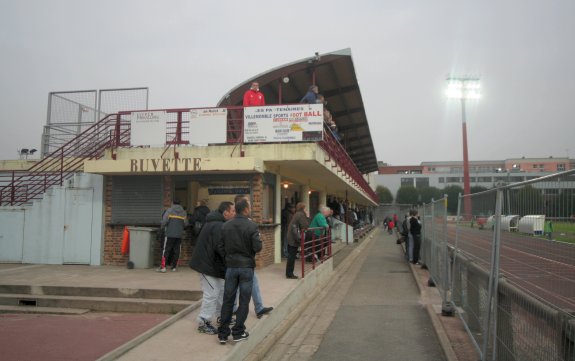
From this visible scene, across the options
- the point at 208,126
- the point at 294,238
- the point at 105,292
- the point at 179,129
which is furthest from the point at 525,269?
the point at 179,129

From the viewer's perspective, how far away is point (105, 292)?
849cm

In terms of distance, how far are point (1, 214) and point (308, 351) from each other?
33.7 ft

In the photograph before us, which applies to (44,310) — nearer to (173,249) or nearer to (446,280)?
(173,249)

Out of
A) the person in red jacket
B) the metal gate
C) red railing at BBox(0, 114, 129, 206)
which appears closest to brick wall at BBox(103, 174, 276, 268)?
the metal gate

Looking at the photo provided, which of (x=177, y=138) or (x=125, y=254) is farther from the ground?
(x=177, y=138)

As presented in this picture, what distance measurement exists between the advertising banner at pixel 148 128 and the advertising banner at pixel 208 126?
32.9 inches

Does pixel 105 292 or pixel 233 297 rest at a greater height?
pixel 233 297

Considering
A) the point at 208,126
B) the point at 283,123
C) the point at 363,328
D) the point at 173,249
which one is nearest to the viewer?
the point at 363,328

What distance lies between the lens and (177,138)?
481 inches

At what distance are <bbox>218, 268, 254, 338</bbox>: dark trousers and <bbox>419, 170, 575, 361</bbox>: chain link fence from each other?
265cm

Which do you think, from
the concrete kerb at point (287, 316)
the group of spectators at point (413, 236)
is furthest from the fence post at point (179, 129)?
the group of spectators at point (413, 236)

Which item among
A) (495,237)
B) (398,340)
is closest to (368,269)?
(398,340)

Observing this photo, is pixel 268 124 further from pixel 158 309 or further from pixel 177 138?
pixel 158 309

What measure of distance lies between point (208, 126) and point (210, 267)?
6718 millimetres
